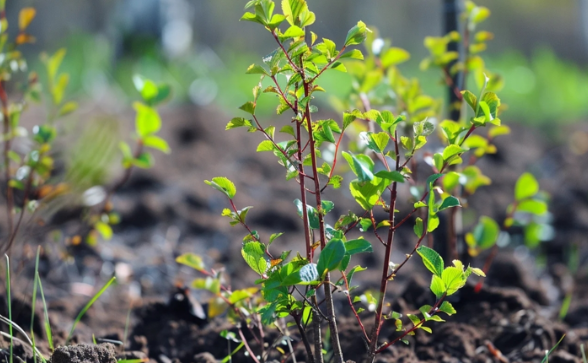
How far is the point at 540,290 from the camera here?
1.95 metres

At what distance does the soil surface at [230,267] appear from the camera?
4.56 feet

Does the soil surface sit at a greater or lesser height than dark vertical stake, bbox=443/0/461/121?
lesser

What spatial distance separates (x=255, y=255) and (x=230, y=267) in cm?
120

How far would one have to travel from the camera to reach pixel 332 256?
86 centimetres

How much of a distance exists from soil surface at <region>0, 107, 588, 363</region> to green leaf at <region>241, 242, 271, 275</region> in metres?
0.36

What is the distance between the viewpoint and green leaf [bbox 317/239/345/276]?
85 cm

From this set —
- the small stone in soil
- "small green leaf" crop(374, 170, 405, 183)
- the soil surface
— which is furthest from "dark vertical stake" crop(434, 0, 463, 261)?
the small stone in soil

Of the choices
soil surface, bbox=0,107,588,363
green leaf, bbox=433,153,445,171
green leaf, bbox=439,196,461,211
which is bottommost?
soil surface, bbox=0,107,588,363

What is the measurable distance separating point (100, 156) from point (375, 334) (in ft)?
4.81

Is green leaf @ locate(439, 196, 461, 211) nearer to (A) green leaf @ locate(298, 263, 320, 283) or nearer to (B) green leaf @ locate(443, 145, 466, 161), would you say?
(B) green leaf @ locate(443, 145, 466, 161)

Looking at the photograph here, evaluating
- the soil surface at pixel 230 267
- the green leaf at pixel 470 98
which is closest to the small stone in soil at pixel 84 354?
the soil surface at pixel 230 267

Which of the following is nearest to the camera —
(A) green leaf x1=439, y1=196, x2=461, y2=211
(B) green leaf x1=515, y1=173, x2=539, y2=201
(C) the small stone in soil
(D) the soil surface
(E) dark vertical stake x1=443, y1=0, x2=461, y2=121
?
(A) green leaf x1=439, y1=196, x2=461, y2=211

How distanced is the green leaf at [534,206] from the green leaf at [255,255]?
36.2 inches

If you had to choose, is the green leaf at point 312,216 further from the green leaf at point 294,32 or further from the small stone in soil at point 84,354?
Result: the small stone in soil at point 84,354
